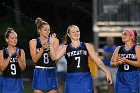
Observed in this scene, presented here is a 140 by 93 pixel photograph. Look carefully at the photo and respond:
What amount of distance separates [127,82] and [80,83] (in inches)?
43.1

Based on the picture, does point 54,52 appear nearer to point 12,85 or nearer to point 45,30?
point 45,30

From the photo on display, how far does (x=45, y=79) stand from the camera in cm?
1071

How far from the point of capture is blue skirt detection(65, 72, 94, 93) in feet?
33.3

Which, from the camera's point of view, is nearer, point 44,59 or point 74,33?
point 74,33

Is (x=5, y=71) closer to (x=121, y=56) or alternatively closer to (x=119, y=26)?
(x=121, y=56)

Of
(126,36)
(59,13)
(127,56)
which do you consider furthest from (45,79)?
(59,13)

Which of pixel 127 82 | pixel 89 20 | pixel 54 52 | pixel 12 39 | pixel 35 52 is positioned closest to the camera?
pixel 54 52

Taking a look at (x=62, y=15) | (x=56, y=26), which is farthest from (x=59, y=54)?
(x=62, y=15)

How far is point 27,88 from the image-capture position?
1838cm

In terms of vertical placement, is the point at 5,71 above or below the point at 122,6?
below

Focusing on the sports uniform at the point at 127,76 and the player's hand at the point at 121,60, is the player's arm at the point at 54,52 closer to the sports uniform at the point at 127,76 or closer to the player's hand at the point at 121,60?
the player's hand at the point at 121,60

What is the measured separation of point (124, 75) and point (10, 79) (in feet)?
6.92

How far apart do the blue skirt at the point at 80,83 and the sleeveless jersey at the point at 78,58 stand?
0.09m

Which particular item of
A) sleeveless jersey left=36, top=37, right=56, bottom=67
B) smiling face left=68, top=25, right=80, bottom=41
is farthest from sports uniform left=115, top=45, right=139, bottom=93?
sleeveless jersey left=36, top=37, right=56, bottom=67
